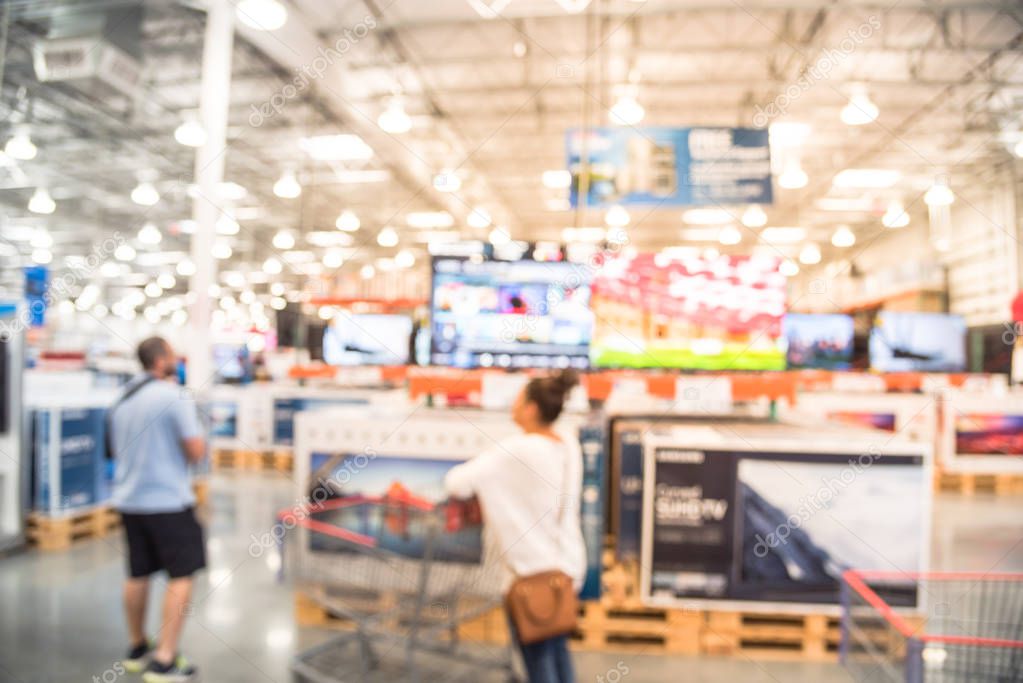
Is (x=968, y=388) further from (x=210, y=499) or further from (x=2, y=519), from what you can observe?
(x=2, y=519)

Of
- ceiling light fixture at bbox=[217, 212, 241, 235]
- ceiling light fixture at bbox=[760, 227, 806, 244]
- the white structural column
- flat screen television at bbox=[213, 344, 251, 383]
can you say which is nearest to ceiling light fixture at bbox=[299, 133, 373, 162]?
ceiling light fixture at bbox=[217, 212, 241, 235]

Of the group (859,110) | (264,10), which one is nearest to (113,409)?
(264,10)

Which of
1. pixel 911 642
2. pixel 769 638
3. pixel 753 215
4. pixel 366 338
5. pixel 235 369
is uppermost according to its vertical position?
pixel 753 215

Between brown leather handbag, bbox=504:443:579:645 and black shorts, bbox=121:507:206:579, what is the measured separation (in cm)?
199

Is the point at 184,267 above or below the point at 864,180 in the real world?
below

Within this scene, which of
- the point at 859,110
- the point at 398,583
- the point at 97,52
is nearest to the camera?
the point at 398,583

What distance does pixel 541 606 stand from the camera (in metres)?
2.57

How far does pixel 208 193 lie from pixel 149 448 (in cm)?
382

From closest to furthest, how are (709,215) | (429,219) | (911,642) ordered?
(911,642) → (709,215) → (429,219)

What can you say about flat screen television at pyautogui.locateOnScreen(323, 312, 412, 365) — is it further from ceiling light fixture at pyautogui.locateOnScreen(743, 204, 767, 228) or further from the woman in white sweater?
ceiling light fixture at pyautogui.locateOnScreen(743, 204, 767, 228)

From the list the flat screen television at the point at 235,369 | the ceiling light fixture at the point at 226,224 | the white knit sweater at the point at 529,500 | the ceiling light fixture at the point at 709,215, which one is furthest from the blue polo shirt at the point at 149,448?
the ceiling light fixture at the point at 226,224

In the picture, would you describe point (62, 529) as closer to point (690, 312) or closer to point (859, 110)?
point (690, 312)

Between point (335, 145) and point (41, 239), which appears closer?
point (335, 145)

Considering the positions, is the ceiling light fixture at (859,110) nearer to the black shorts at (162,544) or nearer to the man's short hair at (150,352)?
the man's short hair at (150,352)
